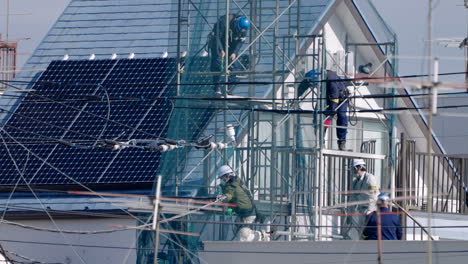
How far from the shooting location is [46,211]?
91.6ft

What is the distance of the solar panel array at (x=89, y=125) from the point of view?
29.8 meters

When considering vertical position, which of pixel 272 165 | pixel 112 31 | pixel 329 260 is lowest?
pixel 329 260

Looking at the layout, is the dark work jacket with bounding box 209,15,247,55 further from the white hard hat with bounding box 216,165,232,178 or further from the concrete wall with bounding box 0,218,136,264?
the concrete wall with bounding box 0,218,136,264

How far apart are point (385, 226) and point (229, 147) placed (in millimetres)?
4476

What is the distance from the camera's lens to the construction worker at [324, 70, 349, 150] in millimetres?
22688

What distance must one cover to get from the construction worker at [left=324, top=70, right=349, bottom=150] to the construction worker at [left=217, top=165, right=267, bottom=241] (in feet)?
6.87

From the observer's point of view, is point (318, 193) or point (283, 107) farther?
point (283, 107)

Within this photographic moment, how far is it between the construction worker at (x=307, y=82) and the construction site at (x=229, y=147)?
2.3 inches

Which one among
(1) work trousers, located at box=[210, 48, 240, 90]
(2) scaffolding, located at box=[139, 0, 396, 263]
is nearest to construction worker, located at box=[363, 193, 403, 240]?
(2) scaffolding, located at box=[139, 0, 396, 263]

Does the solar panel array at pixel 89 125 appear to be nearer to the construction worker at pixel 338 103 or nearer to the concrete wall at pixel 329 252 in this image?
the construction worker at pixel 338 103

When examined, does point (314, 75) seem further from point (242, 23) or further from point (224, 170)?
point (224, 170)

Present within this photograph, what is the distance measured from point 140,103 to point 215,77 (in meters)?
7.67

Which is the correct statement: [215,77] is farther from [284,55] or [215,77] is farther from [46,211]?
[46,211]

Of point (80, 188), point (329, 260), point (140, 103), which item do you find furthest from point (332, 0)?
point (329, 260)
